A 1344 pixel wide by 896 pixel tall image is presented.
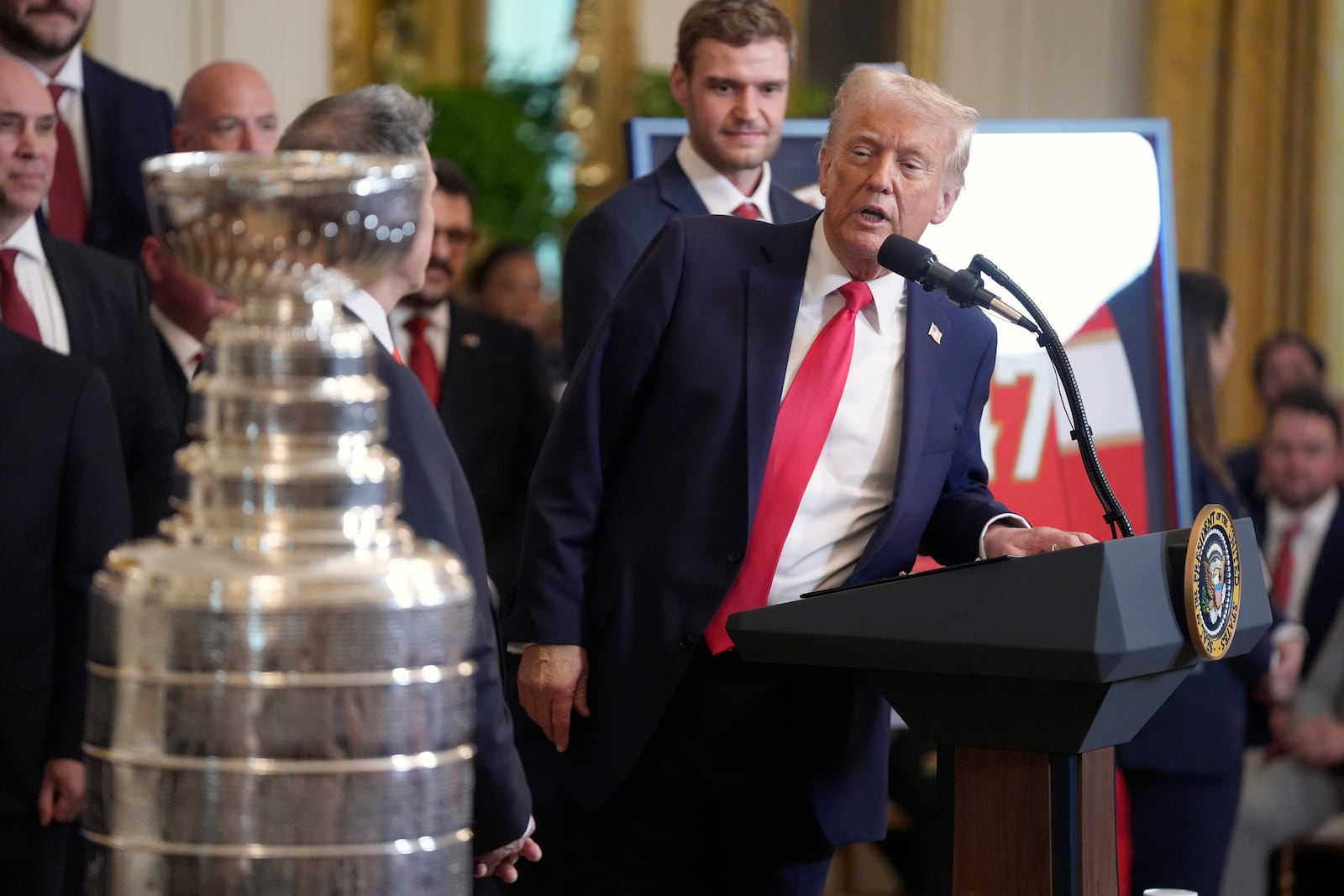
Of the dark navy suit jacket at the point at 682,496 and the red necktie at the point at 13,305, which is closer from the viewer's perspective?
the dark navy suit jacket at the point at 682,496

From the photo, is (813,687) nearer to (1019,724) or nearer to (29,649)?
(1019,724)

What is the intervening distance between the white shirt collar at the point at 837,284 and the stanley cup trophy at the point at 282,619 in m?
1.42

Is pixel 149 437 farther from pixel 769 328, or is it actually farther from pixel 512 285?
pixel 512 285

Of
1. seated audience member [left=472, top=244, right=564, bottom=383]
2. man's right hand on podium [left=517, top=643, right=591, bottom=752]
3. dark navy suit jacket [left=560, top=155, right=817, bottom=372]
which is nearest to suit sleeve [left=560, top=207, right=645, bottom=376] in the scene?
dark navy suit jacket [left=560, top=155, right=817, bottom=372]

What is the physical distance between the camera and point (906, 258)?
7.89ft

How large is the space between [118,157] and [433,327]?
91cm

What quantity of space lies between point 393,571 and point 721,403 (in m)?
1.38

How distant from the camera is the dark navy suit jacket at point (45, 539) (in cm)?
283

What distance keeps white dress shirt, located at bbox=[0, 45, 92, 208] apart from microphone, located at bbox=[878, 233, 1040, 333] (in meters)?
2.06

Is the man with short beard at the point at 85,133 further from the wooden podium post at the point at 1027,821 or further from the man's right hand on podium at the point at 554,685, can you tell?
the wooden podium post at the point at 1027,821

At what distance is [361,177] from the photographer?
1344mm

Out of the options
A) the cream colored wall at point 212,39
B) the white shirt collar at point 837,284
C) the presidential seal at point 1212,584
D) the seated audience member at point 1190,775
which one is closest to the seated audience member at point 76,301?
the white shirt collar at point 837,284

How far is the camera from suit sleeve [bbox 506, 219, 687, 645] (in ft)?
8.79

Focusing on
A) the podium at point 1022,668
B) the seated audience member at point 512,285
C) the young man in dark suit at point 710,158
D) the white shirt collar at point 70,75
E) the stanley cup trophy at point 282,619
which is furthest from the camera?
the seated audience member at point 512,285
